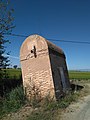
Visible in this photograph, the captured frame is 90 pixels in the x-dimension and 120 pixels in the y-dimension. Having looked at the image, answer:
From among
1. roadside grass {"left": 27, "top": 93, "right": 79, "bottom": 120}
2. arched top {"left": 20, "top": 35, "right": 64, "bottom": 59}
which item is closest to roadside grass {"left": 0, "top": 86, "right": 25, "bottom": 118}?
roadside grass {"left": 27, "top": 93, "right": 79, "bottom": 120}

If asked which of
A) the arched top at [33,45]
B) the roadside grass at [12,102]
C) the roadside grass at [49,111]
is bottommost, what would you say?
the roadside grass at [49,111]

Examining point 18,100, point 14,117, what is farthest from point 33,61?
point 14,117

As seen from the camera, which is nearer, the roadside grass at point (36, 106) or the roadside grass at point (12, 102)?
the roadside grass at point (36, 106)

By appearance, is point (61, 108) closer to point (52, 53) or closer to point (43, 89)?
point (43, 89)

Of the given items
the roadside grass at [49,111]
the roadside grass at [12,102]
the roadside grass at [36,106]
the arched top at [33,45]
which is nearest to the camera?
the roadside grass at [49,111]

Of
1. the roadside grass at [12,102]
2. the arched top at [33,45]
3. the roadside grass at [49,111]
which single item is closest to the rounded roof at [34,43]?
the arched top at [33,45]

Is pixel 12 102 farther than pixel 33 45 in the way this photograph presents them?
No

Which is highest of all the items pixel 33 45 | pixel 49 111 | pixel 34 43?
pixel 34 43

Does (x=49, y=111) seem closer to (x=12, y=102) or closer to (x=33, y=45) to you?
(x=12, y=102)

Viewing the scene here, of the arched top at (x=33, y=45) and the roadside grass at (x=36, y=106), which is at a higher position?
the arched top at (x=33, y=45)

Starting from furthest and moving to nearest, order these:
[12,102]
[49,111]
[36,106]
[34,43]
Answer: [34,43], [12,102], [36,106], [49,111]

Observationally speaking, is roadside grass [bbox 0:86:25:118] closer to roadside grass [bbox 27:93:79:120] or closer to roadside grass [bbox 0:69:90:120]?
roadside grass [bbox 0:69:90:120]

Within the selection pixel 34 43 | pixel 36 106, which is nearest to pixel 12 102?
pixel 36 106

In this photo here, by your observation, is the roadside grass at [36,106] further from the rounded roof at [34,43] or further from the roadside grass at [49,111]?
the rounded roof at [34,43]
